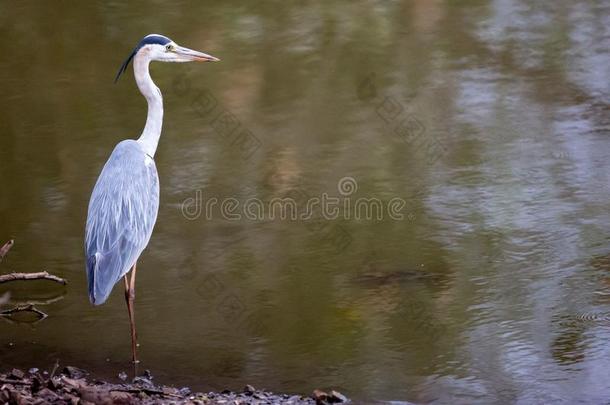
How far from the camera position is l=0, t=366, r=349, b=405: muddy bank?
4848 mm

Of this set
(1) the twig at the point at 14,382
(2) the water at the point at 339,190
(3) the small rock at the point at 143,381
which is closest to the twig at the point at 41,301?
(2) the water at the point at 339,190

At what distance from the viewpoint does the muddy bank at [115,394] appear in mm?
4848

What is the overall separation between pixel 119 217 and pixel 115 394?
62.9 inches

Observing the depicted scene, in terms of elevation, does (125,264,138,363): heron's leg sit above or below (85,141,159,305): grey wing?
below

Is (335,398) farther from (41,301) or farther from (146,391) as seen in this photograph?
(41,301)

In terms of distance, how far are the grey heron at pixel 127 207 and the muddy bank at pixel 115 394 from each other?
0.54 meters

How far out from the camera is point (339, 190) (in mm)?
8305

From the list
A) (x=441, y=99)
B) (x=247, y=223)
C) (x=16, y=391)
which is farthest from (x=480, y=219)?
(x=16, y=391)

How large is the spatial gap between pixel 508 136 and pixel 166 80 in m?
3.60
